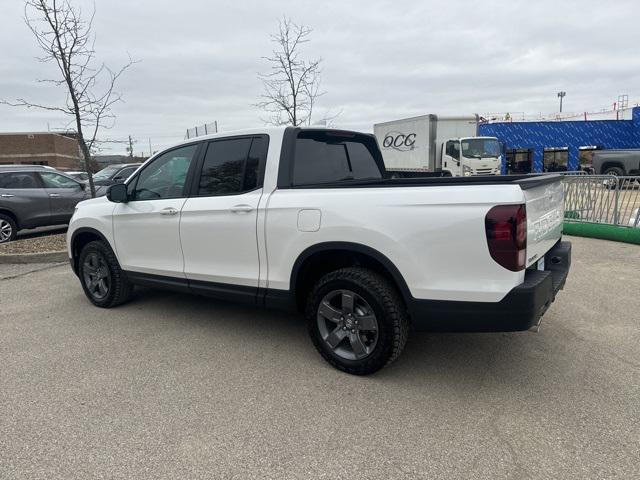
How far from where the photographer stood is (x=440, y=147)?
66.8ft

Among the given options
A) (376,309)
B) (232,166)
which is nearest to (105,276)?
(232,166)

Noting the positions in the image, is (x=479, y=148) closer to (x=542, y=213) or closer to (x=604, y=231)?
(x=604, y=231)

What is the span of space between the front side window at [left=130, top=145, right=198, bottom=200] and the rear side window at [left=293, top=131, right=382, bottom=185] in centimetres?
114

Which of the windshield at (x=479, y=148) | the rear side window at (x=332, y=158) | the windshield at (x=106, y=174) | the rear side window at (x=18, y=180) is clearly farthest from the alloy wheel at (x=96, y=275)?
the windshield at (x=479, y=148)

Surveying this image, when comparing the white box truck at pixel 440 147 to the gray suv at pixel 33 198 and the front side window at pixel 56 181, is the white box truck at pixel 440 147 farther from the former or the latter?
the gray suv at pixel 33 198

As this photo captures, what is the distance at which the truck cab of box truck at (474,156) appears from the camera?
18688 mm

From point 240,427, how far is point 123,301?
116 inches

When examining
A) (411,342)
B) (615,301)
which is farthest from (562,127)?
(411,342)

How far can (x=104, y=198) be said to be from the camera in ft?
16.6

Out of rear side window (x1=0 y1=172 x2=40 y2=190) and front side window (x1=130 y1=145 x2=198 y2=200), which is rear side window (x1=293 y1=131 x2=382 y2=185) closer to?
front side window (x1=130 y1=145 x2=198 y2=200)

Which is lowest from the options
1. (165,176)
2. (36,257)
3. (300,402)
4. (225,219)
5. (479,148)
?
(300,402)

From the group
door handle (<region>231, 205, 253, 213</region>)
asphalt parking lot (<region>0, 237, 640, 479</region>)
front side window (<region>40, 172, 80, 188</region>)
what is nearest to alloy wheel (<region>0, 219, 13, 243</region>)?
front side window (<region>40, 172, 80, 188</region>)

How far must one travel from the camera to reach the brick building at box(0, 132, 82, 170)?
154 ft

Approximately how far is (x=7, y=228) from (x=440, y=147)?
16663 millimetres
